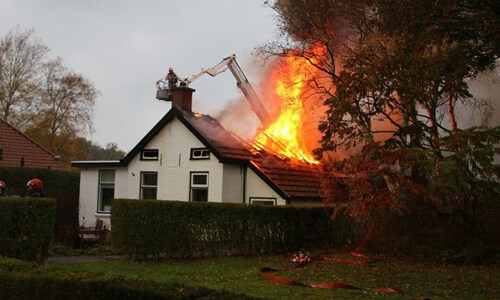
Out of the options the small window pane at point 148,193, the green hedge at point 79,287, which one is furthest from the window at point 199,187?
the green hedge at point 79,287

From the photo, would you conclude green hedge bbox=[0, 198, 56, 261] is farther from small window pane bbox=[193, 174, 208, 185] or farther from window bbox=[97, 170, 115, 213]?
window bbox=[97, 170, 115, 213]

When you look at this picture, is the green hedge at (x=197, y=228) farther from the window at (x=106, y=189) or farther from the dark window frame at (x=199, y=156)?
the window at (x=106, y=189)

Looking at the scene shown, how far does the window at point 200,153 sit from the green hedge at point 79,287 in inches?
531

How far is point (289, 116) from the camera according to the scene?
24.6 m

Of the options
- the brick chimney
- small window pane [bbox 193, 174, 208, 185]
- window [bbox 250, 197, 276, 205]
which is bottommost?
window [bbox 250, 197, 276, 205]

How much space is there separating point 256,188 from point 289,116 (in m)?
4.39

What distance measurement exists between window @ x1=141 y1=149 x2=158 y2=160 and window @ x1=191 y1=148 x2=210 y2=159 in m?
2.11

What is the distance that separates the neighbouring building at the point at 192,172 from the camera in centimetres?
2166

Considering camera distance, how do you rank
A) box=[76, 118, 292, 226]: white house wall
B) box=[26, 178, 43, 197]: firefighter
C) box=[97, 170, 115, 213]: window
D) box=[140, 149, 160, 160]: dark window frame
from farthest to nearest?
box=[97, 170, 115, 213]: window
box=[140, 149, 160, 160]: dark window frame
box=[76, 118, 292, 226]: white house wall
box=[26, 178, 43, 197]: firefighter

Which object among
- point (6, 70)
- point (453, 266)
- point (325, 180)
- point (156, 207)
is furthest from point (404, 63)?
point (6, 70)

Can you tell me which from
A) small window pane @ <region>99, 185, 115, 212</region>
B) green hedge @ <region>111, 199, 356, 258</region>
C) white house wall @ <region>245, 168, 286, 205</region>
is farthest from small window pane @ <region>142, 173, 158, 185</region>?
green hedge @ <region>111, 199, 356, 258</region>

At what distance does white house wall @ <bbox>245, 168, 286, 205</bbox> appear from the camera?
2143cm

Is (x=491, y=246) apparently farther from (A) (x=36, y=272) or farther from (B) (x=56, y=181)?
(B) (x=56, y=181)

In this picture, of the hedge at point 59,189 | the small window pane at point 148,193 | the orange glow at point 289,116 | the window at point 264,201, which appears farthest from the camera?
the small window pane at point 148,193
